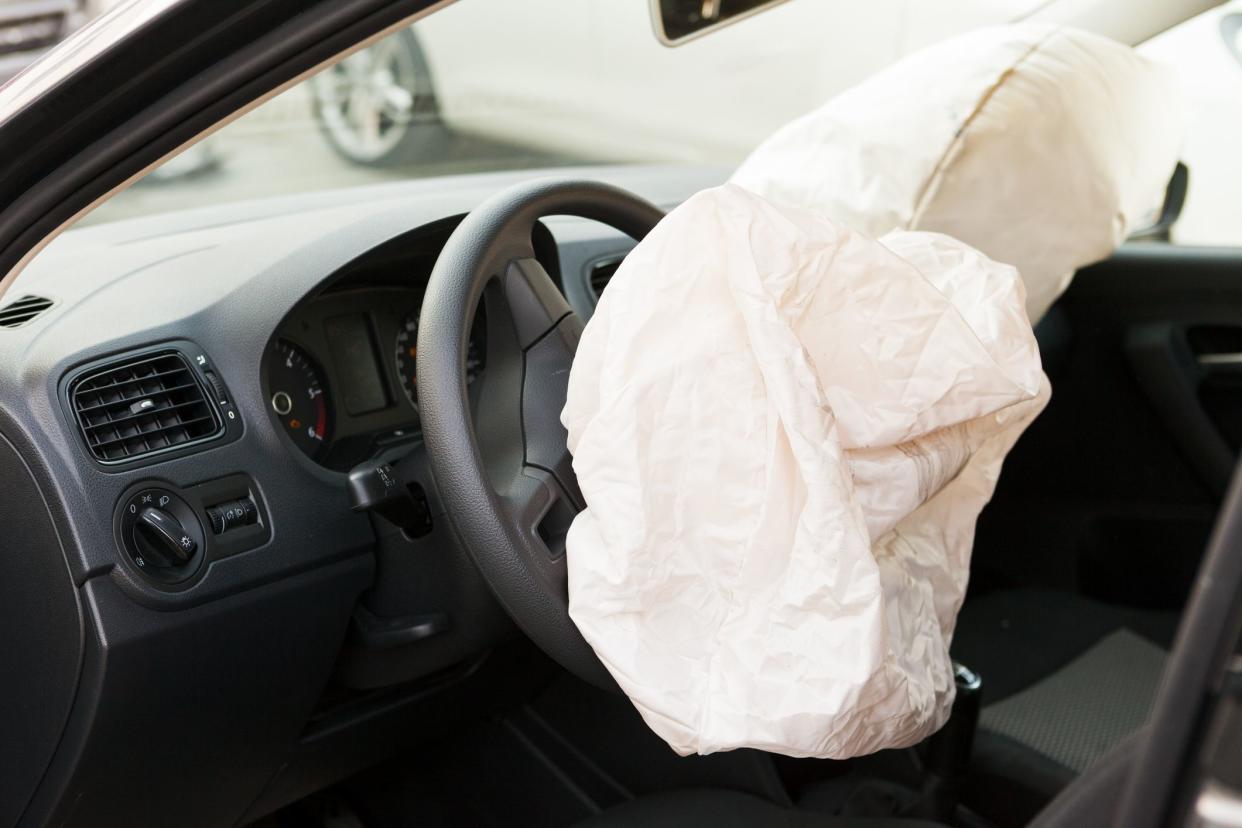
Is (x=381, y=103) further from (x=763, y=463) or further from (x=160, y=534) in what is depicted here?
(x=763, y=463)

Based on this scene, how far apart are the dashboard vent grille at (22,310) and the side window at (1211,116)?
148cm

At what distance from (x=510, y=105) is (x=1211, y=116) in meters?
3.10

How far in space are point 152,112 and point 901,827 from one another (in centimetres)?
99

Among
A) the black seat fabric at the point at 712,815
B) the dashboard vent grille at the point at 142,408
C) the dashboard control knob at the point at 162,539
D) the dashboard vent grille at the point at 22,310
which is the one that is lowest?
the black seat fabric at the point at 712,815

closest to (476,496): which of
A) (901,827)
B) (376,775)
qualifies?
(901,827)

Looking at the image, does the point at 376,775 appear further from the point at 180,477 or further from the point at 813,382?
the point at 813,382

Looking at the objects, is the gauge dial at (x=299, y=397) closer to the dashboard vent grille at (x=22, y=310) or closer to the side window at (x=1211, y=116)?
the dashboard vent grille at (x=22, y=310)

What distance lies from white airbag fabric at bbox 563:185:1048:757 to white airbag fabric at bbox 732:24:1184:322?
461mm

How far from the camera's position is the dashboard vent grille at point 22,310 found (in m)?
1.26

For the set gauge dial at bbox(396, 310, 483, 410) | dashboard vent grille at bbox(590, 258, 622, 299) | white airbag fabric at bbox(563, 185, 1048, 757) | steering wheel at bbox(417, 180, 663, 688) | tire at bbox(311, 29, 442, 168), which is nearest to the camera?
white airbag fabric at bbox(563, 185, 1048, 757)

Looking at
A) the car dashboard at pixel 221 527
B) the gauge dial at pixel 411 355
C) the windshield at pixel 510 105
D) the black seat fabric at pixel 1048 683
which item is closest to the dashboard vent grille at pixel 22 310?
the car dashboard at pixel 221 527

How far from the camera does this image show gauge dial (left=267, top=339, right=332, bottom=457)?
137cm

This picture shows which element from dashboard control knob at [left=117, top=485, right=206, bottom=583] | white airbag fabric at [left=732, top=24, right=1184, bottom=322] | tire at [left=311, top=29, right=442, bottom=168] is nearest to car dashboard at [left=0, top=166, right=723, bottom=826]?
dashboard control knob at [left=117, top=485, right=206, bottom=583]

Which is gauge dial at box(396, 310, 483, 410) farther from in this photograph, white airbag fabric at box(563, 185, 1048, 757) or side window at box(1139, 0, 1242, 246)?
side window at box(1139, 0, 1242, 246)
